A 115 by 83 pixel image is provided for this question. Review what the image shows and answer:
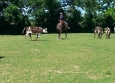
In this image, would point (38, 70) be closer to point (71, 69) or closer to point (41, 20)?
point (71, 69)

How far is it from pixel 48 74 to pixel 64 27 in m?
19.8

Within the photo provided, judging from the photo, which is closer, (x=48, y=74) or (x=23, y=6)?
(x=48, y=74)

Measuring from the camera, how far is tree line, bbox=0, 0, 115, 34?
180ft

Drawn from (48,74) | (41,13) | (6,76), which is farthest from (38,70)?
(41,13)

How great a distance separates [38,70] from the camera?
441 inches

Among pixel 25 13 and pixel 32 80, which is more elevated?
pixel 25 13

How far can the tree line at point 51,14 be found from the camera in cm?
5488

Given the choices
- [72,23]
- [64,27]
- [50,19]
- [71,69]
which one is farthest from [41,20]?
[71,69]

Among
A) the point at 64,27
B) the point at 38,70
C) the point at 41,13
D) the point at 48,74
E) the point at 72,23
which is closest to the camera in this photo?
the point at 48,74

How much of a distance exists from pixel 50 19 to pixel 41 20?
2.06m

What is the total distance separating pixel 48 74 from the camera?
411 inches

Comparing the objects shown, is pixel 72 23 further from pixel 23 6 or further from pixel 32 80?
pixel 32 80

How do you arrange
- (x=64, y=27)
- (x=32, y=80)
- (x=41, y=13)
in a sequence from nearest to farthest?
(x=32, y=80) → (x=64, y=27) → (x=41, y=13)

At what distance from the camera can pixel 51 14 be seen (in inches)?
2422
